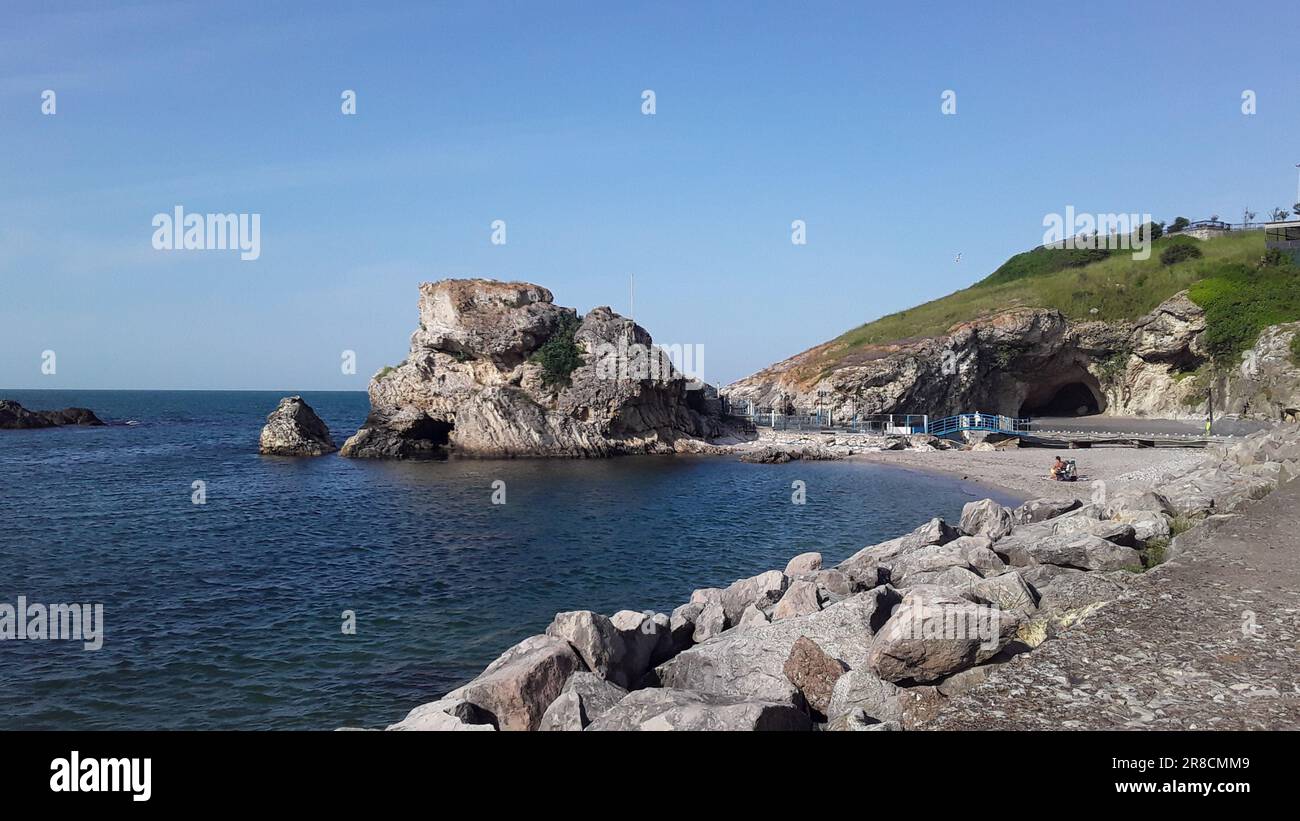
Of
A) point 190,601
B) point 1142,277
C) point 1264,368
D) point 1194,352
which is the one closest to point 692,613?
point 190,601

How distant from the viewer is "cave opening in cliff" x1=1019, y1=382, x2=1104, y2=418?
7706 centimetres

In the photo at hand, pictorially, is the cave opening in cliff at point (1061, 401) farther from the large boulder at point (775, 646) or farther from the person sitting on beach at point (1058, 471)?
the large boulder at point (775, 646)

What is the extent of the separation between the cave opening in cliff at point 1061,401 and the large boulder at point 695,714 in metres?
75.0

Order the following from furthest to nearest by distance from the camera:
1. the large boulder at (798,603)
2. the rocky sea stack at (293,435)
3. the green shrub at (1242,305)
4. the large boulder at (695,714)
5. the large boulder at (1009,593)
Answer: the green shrub at (1242,305)
the rocky sea stack at (293,435)
the large boulder at (798,603)
the large boulder at (1009,593)
the large boulder at (695,714)

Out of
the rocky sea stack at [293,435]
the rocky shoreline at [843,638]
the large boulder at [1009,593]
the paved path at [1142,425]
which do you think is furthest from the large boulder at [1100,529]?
the rocky sea stack at [293,435]

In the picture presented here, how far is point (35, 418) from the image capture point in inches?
3681

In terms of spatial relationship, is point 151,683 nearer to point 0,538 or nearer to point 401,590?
point 401,590

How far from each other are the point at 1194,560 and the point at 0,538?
38.1m

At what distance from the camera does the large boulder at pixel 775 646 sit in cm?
1274

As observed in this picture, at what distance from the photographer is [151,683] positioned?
1605 cm

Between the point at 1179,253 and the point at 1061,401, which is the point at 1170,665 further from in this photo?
the point at 1179,253

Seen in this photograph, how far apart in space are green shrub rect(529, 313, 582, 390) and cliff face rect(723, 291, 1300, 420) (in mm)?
25301

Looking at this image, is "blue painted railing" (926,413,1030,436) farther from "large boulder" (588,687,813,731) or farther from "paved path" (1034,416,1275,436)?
"large boulder" (588,687,813,731)

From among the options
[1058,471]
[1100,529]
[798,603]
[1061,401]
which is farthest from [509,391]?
[1061,401]
